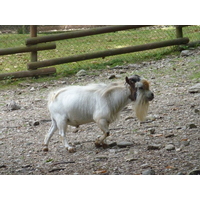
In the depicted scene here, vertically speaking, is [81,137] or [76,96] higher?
[76,96]

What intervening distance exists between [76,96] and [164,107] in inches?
51.7

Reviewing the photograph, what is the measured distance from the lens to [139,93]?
4.00 meters

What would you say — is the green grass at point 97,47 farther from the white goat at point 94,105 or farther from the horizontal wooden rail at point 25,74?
the white goat at point 94,105

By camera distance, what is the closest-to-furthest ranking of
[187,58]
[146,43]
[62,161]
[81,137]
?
[62,161]
[81,137]
[187,58]
[146,43]

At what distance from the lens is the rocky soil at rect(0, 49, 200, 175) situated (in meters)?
3.72

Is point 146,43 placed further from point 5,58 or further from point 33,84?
point 5,58

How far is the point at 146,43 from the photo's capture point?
7008mm

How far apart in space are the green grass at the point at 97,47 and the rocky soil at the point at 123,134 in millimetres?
405

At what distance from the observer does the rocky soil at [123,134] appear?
3723 mm

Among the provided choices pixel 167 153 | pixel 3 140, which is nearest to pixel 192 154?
pixel 167 153

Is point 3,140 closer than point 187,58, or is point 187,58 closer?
point 3,140

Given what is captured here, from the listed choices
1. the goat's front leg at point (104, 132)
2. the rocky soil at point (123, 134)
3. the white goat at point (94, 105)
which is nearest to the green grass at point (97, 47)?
the rocky soil at point (123, 134)

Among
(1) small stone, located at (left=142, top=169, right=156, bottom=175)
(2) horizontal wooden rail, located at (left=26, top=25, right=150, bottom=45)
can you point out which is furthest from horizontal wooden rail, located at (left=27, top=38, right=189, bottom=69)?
(1) small stone, located at (left=142, top=169, right=156, bottom=175)

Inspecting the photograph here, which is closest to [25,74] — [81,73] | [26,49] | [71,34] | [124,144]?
[26,49]
